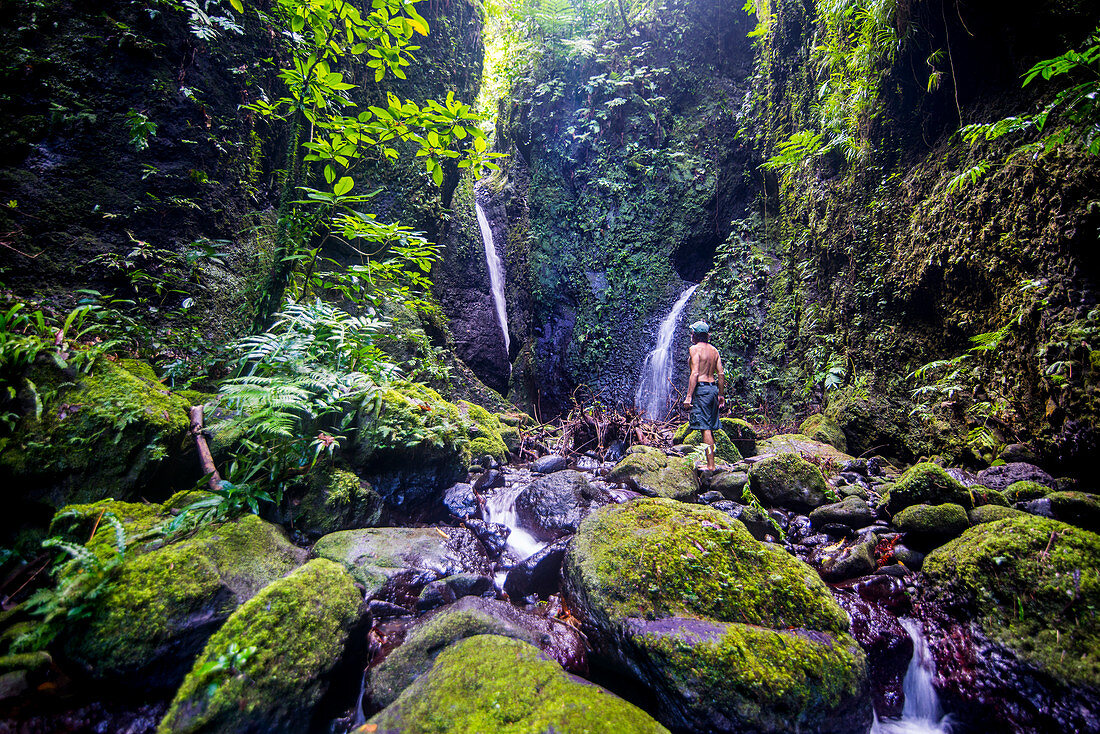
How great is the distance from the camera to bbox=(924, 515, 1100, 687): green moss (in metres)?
2.23

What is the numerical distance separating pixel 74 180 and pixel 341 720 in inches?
202

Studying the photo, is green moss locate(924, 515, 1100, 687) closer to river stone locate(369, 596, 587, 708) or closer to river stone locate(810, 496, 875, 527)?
river stone locate(810, 496, 875, 527)

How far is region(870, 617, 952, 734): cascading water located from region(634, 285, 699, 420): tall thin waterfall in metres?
6.04

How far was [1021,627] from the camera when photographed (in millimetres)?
2418

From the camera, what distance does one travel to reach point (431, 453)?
4.29 metres

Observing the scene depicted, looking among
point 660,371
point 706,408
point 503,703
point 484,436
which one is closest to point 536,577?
point 503,703

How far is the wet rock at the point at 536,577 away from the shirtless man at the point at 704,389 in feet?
10.5

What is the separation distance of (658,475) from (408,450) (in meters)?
3.28

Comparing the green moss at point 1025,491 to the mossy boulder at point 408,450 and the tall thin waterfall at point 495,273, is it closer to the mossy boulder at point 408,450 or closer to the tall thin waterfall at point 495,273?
the mossy boulder at point 408,450

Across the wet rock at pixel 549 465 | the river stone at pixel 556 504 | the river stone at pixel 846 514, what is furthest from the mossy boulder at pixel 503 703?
the wet rock at pixel 549 465

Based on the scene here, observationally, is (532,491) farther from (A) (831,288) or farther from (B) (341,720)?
(A) (831,288)

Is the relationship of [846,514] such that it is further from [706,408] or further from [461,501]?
[461,501]

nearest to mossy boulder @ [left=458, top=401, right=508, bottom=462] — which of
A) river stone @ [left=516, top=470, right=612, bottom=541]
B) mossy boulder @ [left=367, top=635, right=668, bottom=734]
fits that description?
river stone @ [left=516, top=470, right=612, bottom=541]

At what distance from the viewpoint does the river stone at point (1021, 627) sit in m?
2.16
